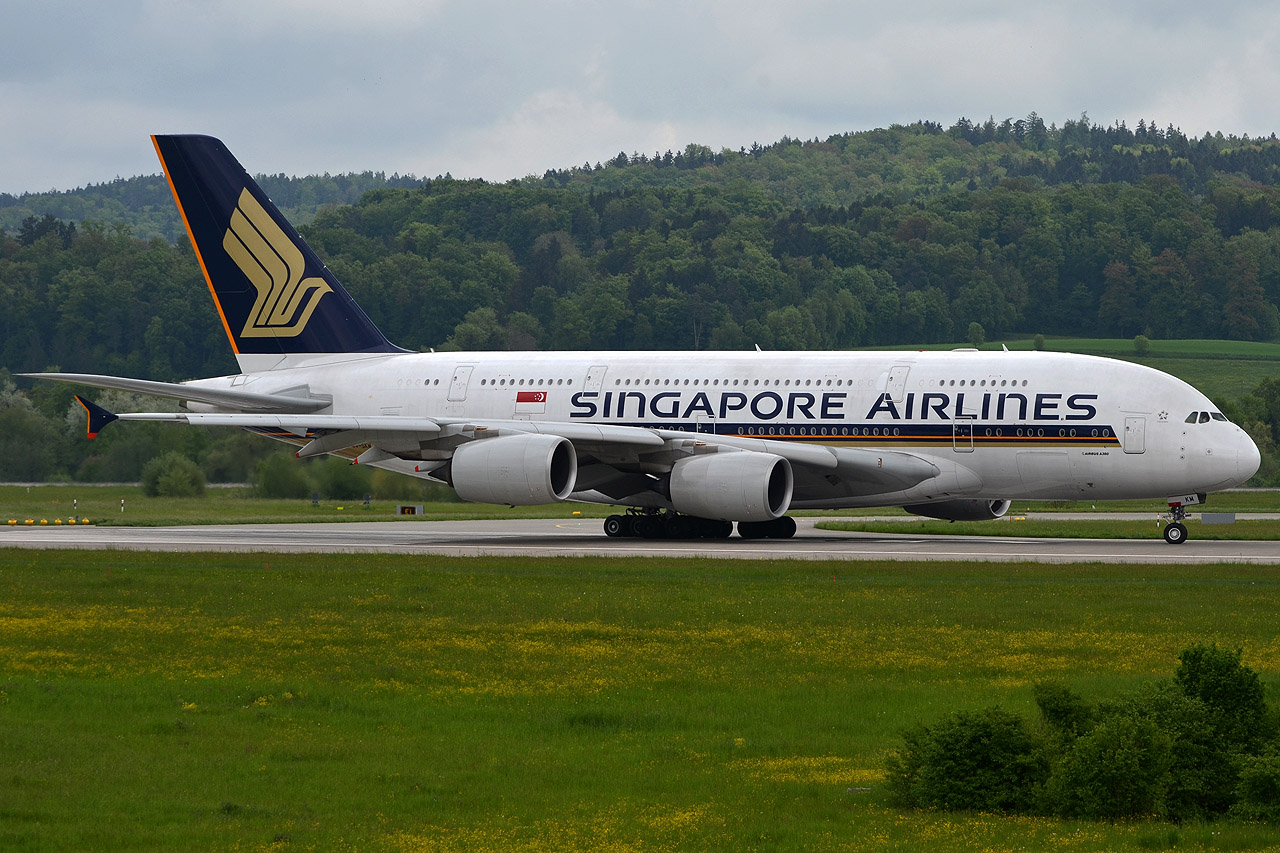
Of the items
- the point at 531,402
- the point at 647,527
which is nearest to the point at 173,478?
the point at 531,402

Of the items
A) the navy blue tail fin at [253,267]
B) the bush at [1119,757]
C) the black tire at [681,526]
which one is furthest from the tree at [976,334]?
the bush at [1119,757]

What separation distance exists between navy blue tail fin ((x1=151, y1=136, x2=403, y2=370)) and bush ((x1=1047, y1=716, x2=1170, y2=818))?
31101 mm

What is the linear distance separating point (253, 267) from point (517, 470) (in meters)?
11.1

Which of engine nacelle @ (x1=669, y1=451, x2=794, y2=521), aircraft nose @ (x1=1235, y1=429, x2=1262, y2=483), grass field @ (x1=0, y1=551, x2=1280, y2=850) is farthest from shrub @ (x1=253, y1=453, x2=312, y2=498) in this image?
aircraft nose @ (x1=1235, y1=429, x2=1262, y2=483)

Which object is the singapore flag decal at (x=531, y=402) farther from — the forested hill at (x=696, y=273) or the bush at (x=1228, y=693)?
the forested hill at (x=696, y=273)

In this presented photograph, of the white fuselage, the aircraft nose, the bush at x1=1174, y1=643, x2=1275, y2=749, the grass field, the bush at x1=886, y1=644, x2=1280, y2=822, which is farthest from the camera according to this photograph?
the white fuselage

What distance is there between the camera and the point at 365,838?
9.41m

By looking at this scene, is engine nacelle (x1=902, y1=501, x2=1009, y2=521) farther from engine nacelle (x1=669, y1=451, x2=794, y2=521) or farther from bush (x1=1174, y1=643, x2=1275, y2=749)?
bush (x1=1174, y1=643, x2=1275, y2=749)

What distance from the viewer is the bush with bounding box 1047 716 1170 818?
32.1 ft

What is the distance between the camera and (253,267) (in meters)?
39.2

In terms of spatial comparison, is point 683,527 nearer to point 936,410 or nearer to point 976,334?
point 936,410

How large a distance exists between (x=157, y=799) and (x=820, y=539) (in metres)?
26.1

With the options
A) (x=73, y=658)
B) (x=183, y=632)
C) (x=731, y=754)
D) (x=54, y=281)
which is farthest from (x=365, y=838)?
(x=54, y=281)

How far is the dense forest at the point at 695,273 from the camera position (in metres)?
124
